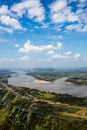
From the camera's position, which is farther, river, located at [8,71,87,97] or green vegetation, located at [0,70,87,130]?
river, located at [8,71,87,97]

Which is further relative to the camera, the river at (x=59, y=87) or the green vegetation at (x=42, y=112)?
the river at (x=59, y=87)

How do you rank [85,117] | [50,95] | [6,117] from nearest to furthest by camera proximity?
[6,117] < [85,117] < [50,95]

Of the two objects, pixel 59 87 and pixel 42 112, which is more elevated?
pixel 59 87

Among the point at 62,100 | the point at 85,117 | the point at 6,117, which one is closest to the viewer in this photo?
the point at 6,117

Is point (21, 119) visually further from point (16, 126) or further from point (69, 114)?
point (69, 114)

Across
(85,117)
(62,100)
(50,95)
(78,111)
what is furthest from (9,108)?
(50,95)

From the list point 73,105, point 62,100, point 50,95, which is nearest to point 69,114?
point 73,105

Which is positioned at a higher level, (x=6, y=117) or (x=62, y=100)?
(x=6, y=117)

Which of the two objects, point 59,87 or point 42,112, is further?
point 59,87

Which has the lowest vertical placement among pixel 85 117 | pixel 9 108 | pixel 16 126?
pixel 85 117

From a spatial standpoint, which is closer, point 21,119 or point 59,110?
point 21,119
